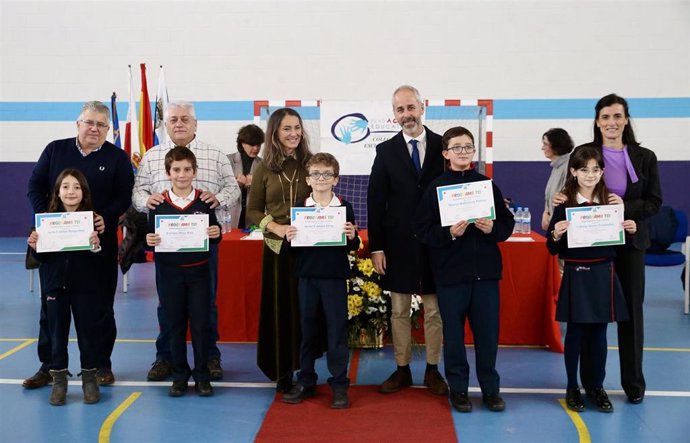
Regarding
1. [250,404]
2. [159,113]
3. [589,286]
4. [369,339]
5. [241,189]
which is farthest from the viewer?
[159,113]

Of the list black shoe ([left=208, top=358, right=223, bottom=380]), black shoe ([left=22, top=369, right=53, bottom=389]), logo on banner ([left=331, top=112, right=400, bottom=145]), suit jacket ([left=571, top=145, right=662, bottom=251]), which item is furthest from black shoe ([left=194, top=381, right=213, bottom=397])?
logo on banner ([left=331, top=112, right=400, bottom=145])

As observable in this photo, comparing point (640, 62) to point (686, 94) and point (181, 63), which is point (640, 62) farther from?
point (181, 63)

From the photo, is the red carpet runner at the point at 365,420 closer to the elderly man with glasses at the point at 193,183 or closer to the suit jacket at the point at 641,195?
the elderly man with glasses at the point at 193,183

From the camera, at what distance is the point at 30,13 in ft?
37.4

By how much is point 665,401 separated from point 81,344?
367 cm

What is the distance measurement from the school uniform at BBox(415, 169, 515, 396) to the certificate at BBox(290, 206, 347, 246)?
49 centimetres

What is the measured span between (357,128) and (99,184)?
499 cm

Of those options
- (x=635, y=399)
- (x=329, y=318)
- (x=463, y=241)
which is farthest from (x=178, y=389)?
(x=635, y=399)

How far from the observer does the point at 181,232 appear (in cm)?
393

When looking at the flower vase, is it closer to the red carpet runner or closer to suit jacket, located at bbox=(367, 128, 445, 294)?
the red carpet runner

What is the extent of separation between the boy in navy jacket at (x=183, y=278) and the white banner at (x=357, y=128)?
4829 mm

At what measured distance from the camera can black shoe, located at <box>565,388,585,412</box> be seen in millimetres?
3803

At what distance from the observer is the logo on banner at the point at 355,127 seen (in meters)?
8.73

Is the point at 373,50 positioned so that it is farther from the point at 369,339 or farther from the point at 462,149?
the point at 462,149
